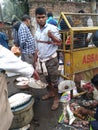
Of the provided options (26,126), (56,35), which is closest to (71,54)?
(56,35)

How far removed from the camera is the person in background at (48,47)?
13.1 ft

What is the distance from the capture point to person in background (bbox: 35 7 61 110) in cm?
399

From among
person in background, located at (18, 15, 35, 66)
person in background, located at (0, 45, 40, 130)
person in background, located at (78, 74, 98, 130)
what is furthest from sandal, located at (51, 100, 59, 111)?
person in background, located at (0, 45, 40, 130)

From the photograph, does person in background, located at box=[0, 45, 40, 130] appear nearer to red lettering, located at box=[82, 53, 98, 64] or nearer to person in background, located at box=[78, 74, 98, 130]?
person in background, located at box=[78, 74, 98, 130]

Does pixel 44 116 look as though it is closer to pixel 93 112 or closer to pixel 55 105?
pixel 55 105

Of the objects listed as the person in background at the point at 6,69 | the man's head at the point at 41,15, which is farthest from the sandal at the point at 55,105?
the person in background at the point at 6,69

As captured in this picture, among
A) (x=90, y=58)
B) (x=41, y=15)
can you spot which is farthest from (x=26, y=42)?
(x=90, y=58)

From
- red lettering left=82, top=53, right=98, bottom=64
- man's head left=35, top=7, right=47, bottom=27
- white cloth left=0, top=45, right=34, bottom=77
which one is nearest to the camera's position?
white cloth left=0, top=45, right=34, bottom=77

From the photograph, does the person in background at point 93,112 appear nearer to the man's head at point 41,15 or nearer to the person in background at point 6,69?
the person in background at point 6,69

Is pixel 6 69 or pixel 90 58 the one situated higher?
pixel 6 69

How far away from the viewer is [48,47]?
407cm

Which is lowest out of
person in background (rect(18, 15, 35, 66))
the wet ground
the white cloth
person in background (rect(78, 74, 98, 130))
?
the wet ground

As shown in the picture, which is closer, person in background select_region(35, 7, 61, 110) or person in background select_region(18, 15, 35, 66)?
person in background select_region(35, 7, 61, 110)

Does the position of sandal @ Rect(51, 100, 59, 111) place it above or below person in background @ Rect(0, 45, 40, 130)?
below
